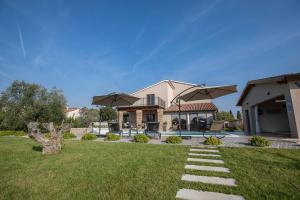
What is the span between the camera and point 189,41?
15938mm

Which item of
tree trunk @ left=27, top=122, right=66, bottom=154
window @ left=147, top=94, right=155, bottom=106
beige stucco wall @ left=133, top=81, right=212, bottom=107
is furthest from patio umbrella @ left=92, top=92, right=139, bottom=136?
beige stucco wall @ left=133, top=81, right=212, bottom=107

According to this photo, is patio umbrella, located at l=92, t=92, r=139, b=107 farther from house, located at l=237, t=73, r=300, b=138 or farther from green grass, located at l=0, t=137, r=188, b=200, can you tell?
house, located at l=237, t=73, r=300, b=138

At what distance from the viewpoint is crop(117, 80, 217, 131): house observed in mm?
18891

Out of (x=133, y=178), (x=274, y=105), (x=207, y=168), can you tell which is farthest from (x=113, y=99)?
(x=274, y=105)

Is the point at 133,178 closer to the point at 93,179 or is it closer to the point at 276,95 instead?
the point at 93,179

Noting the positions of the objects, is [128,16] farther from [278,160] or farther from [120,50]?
[278,160]

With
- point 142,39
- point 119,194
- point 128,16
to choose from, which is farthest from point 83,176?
point 142,39

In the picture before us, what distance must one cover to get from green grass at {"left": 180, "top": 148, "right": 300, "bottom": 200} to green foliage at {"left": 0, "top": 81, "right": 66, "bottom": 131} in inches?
1075

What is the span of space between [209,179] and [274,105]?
13549 mm

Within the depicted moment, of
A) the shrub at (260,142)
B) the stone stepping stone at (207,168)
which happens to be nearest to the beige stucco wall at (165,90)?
the shrub at (260,142)

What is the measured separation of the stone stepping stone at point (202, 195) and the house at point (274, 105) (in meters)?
8.57

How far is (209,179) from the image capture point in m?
3.63

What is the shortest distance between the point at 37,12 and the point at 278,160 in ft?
54.9

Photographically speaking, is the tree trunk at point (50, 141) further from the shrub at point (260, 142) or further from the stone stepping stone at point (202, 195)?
the shrub at point (260, 142)
